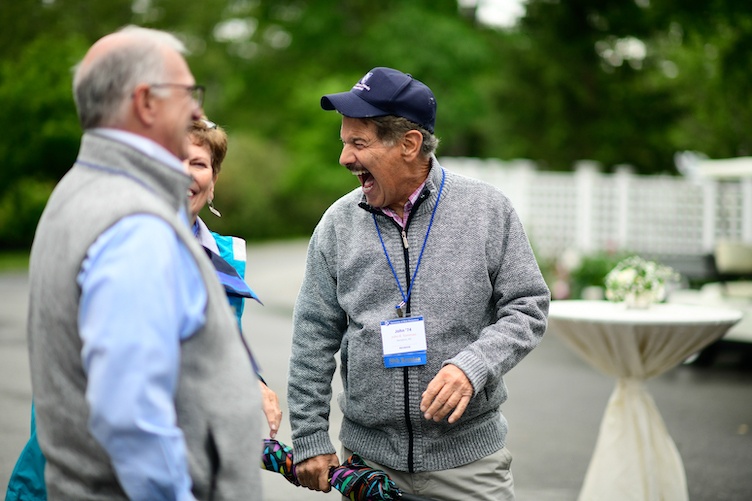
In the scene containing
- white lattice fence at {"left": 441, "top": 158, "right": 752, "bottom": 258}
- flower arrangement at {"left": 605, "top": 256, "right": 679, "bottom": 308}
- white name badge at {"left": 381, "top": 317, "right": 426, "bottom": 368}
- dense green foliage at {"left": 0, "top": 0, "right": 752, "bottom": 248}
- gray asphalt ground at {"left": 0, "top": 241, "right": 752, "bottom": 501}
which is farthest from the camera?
dense green foliage at {"left": 0, "top": 0, "right": 752, "bottom": 248}

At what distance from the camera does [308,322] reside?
2.97m

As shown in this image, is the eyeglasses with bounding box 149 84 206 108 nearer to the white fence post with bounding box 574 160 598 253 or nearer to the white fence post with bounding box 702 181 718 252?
the white fence post with bounding box 702 181 718 252

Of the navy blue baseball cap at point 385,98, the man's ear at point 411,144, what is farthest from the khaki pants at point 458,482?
the navy blue baseball cap at point 385,98

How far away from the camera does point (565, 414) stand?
8.10m

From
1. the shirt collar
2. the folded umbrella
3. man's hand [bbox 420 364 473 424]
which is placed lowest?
the folded umbrella

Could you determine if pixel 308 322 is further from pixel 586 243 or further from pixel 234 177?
pixel 234 177

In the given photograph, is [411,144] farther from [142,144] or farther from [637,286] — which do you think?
[637,286]

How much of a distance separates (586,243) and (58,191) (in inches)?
607

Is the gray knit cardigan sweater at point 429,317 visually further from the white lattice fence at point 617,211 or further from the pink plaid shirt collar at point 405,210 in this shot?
the white lattice fence at point 617,211

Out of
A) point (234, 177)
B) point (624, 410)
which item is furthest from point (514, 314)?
point (234, 177)

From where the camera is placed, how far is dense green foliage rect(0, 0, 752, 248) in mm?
22297

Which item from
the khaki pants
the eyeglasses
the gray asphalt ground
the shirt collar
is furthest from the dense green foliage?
the shirt collar

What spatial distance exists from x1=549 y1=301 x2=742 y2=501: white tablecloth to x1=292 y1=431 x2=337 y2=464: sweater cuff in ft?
7.32

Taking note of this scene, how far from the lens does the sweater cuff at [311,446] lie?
2846 millimetres
